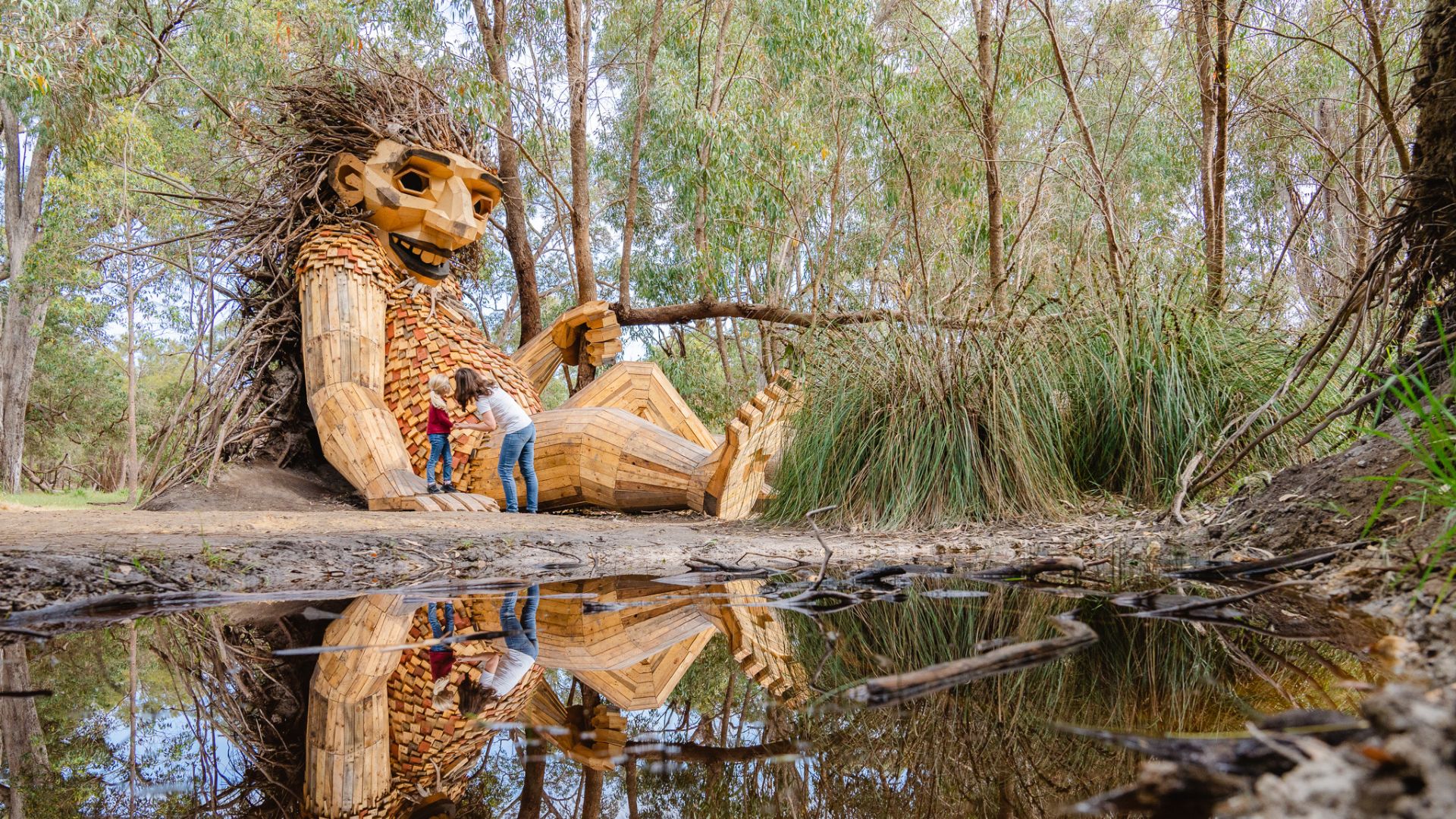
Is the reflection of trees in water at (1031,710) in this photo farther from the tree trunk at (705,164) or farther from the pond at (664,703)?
the tree trunk at (705,164)

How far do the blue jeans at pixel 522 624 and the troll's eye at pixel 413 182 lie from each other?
3740 millimetres

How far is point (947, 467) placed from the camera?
4.04 meters

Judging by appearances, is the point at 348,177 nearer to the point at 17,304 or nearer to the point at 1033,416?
the point at 1033,416

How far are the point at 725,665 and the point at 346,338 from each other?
13.2ft

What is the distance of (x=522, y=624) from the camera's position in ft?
6.41

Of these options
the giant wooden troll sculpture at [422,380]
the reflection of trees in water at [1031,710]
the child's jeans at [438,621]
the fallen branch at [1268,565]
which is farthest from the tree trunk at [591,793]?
the giant wooden troll sculpture at [422,380]

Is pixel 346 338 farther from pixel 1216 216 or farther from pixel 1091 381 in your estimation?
pixel 1216 216

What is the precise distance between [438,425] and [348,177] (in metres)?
1.79

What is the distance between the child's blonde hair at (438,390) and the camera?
16.2 ft

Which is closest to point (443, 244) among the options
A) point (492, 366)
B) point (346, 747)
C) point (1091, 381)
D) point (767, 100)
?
point (492, 366)

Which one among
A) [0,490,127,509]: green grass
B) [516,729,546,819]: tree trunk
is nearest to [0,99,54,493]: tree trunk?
[0,490,127,509]: green grass

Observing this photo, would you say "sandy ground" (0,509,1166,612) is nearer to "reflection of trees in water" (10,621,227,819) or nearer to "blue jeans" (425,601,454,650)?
"blue jeans" (425,601,454,650)

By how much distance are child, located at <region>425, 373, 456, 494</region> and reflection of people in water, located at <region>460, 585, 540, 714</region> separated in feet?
9.63

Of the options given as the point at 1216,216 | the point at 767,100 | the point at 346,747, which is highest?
the point at 767,100
